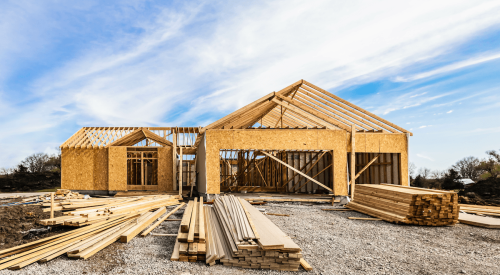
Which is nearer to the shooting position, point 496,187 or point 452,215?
point 452,215

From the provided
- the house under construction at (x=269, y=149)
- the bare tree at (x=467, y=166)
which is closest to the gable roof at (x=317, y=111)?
the house under construction at (x=269, y=149)

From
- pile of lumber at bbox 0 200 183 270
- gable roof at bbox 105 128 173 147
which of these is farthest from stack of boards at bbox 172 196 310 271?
gable roof at bbox 105 128 173 147

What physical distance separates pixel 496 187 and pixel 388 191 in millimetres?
12087

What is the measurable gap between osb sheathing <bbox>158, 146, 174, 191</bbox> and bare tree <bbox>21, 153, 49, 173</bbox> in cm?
2694

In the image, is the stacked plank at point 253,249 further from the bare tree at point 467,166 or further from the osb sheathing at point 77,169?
the bare tree at point 467,166

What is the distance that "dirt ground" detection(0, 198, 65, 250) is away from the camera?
714 centimetres

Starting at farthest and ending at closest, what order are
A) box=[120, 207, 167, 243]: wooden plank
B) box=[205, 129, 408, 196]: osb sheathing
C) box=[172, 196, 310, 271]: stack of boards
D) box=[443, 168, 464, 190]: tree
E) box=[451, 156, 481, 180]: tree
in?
box=[451, 156, 481, 180]: tree → box=[443, 168, 464, 190]: tree → box=[205, 129, 408, 196]: osb sheathing → box=[120, 207, 167, 243]: wooden plank → box=[172, 196, 310, 271]: stack of boards

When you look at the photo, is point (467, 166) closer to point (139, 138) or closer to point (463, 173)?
point (463, 173)

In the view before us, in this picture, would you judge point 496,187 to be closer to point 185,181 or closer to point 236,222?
point 236,222

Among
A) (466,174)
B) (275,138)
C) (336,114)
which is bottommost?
(466,174)

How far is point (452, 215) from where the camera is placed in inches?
331

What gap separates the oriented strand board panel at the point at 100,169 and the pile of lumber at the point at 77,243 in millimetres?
11201

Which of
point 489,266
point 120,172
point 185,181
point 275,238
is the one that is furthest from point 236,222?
point 185,181

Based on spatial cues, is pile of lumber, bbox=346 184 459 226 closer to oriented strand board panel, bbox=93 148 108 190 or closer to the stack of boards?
the stack of boards
